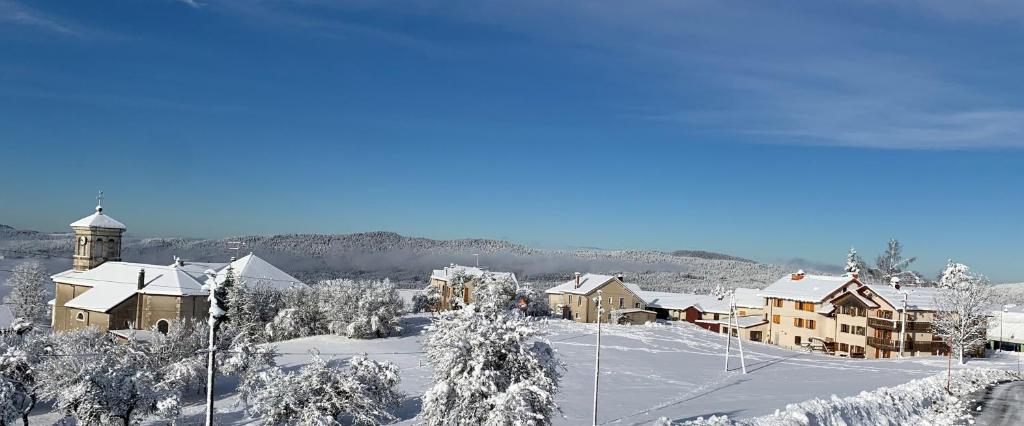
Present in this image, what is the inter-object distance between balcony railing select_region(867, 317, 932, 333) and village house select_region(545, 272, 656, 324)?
2701 centimetres

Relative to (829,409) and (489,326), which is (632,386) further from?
(489,326)

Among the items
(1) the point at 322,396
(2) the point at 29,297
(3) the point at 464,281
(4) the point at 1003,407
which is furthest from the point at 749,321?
(2) the point at 29,297

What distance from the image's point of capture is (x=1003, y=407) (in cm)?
3688

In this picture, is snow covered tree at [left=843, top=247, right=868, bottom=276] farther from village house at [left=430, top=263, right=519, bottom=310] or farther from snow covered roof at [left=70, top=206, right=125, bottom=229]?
snow covered roof at [left=70, top=206, right=125, bottom=229]

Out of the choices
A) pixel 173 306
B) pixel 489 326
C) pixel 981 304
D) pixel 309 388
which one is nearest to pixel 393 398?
pixel 309 388

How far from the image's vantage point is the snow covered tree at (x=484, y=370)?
2283 centimetres

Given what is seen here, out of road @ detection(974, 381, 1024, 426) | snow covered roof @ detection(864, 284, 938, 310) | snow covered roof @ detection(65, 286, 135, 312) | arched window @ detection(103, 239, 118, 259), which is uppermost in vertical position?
arched window @ detection(103, 239, 118, 259)

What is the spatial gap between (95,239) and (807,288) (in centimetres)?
7718

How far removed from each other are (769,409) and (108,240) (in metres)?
74.6

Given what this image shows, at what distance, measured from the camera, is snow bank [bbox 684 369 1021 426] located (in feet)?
97.4

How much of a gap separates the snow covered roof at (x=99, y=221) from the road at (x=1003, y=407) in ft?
270

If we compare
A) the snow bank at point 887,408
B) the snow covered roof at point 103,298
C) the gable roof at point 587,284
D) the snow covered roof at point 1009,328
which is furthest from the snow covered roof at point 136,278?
the snow covered roof at point 1009,328

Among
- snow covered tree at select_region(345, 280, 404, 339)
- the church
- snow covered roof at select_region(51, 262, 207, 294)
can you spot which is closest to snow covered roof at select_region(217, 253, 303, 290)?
the church

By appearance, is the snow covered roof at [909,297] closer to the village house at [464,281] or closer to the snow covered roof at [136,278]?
the village house at [464,281]
